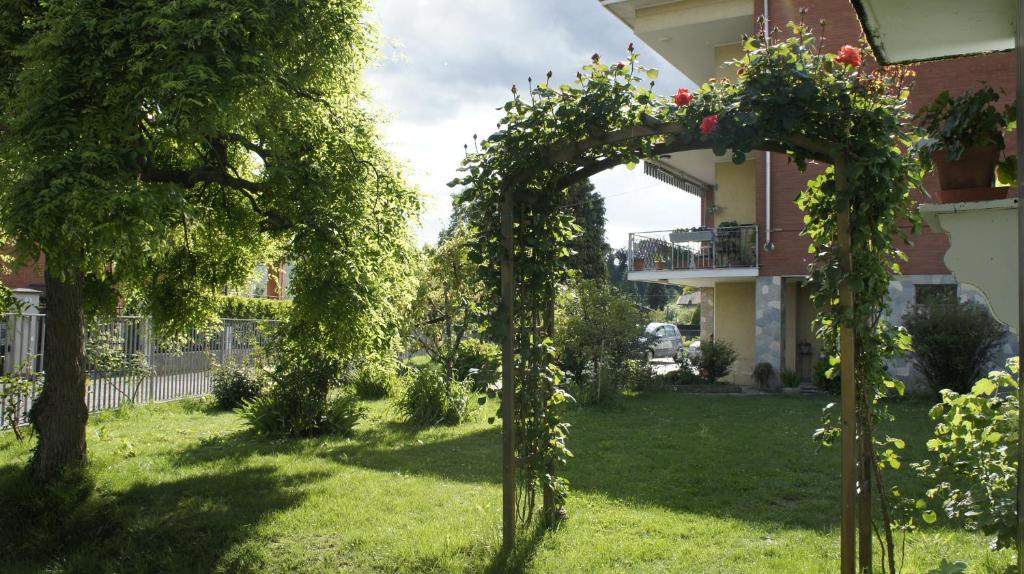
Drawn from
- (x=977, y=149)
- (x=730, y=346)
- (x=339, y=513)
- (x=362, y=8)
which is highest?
(x=362, y=8)

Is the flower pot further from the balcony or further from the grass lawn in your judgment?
the balcony

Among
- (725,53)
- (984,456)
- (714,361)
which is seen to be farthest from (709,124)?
(725,53)

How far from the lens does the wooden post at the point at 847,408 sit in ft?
13.2

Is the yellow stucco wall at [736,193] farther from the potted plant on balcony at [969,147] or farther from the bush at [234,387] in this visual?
the potted plant on balcony at [969,147]

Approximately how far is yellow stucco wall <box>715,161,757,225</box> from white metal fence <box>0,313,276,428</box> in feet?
39.0

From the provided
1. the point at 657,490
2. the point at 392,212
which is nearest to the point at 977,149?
the point at 657,490

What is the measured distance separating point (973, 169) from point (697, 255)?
1500cm

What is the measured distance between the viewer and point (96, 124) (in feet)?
17.5

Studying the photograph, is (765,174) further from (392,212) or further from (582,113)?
(582,113)

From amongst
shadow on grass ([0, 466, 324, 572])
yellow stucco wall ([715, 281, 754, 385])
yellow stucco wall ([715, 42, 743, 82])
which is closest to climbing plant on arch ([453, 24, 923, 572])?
shadow on grass ([0, 466, 324, 572])

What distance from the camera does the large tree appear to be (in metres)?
5.03

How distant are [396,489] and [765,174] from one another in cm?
1303

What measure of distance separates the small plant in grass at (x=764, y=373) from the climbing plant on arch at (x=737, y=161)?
12416mm

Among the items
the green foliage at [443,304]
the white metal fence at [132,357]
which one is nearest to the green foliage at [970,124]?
the white metal fence at [132,357]
